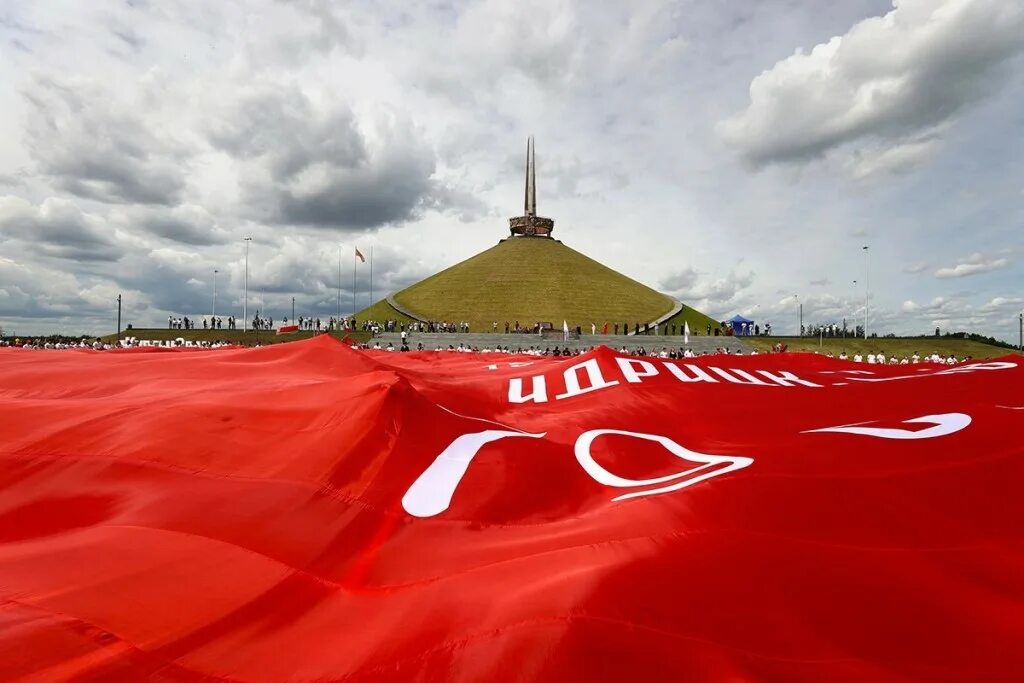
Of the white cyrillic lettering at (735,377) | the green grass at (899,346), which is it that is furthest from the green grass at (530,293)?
the white cyrillic lettering at (735,377)

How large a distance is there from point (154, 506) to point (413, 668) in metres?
2.94

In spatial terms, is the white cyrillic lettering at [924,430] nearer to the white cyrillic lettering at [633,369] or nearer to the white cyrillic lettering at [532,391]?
the white cyrillic lettering at [633,369]

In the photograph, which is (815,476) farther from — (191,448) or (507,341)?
(507,341)

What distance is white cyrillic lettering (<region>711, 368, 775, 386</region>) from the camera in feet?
33.1

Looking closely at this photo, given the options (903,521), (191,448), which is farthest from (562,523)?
(191,448)

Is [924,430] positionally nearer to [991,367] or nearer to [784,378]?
[784,378]

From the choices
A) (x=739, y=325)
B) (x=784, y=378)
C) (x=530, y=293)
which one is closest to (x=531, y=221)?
(x=530, y=293)

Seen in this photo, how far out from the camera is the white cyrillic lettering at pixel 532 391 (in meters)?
9.35

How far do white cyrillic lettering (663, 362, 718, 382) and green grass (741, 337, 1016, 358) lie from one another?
43.3m

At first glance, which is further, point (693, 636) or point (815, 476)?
point (815, 476)

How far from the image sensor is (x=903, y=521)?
382 centimetres

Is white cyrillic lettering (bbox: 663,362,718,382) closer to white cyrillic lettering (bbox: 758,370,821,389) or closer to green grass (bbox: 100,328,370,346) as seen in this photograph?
white cyrillic lettering (bbox: 758,370,821,389)

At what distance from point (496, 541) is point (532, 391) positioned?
596 centimetres

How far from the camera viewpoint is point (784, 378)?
35.8 feet
